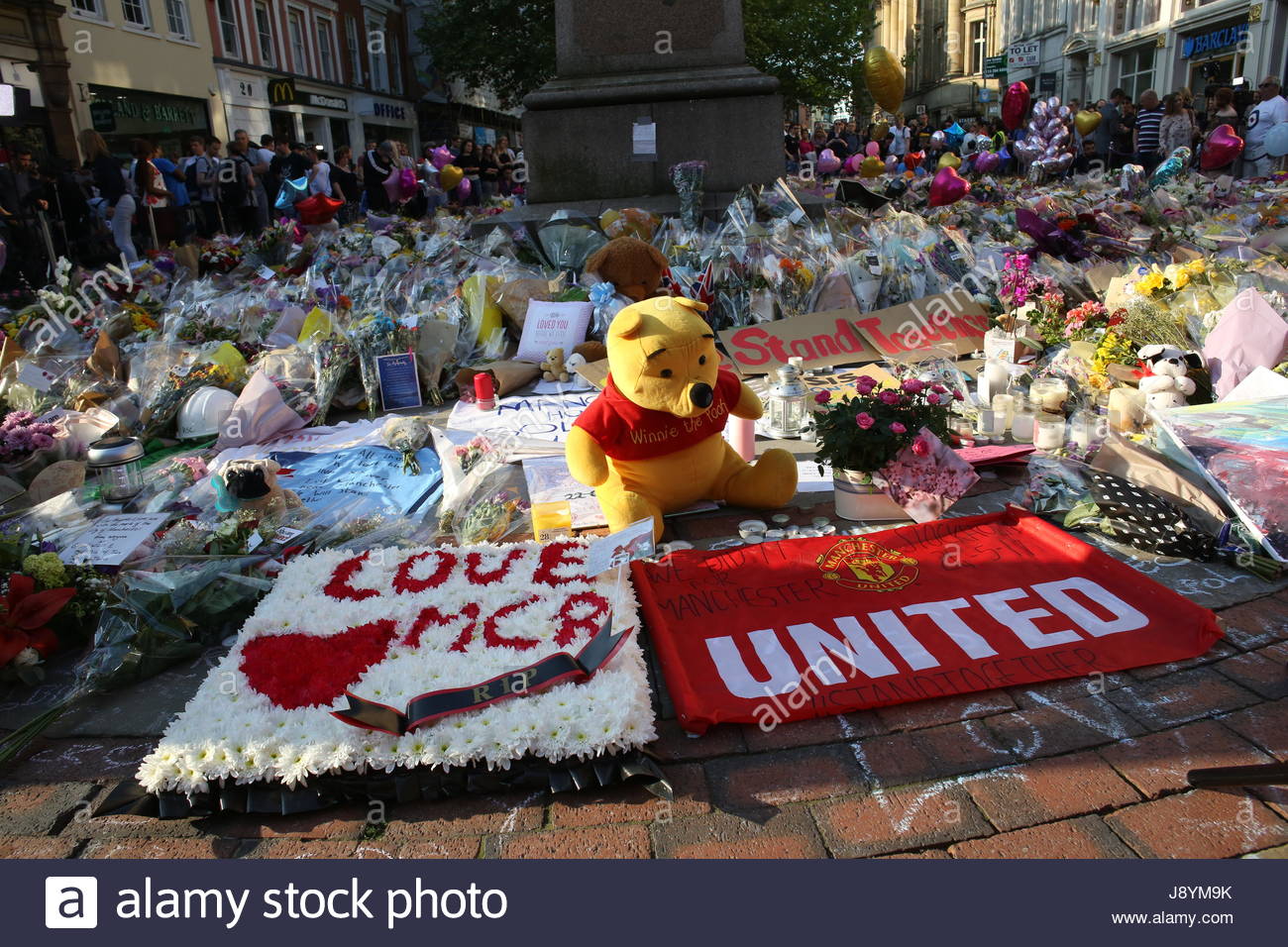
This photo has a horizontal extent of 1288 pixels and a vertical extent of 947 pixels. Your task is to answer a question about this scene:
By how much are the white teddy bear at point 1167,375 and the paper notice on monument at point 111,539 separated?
4649 mm

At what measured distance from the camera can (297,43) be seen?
26594 mm

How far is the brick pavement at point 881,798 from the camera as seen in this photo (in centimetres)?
211

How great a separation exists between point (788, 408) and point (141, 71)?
20384 millimetres

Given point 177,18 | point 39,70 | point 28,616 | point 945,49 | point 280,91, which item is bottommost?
→ point 28,616

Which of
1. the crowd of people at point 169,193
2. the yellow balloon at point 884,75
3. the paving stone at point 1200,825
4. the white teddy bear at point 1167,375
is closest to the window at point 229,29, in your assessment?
the crowd of people at point 169,193

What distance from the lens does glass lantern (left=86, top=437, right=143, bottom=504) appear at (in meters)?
4.39

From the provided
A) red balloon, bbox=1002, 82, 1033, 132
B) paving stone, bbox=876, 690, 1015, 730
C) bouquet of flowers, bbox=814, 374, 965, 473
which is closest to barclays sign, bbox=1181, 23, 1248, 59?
red balloon, bbox=1002, 82, 1033, 132

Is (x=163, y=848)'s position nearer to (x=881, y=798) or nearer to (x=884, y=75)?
(x=881, y=798)

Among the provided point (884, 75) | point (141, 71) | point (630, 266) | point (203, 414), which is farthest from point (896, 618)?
point (141, 71)

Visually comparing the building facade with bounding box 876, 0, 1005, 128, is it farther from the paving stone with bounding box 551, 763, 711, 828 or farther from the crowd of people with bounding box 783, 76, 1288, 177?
the paving stone with bounding box 551, 763, 711, 828

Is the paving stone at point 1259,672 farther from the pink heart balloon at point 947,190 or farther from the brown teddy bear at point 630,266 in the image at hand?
the pink heart balloon at point 947,190

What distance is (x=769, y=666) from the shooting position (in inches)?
110

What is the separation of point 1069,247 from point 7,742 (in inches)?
305

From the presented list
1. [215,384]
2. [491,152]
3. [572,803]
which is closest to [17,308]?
[215,384]
